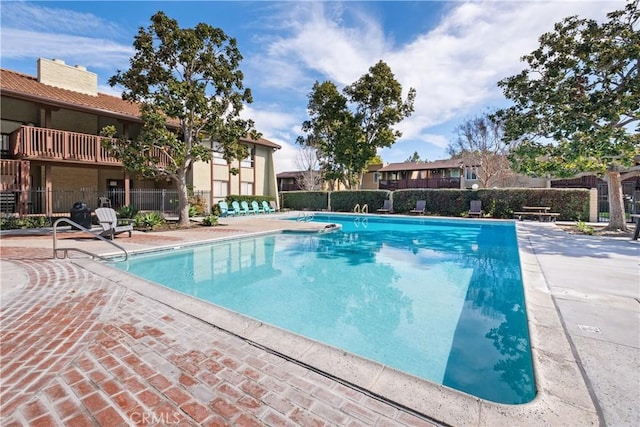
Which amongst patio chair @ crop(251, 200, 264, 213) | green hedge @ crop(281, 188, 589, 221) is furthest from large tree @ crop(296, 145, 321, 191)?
patio chair @ crop(251, 200, 264, 213)

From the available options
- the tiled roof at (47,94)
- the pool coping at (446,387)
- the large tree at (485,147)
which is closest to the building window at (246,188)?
the tiled roof at (47,94)

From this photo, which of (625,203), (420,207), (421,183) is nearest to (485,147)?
(421,183)

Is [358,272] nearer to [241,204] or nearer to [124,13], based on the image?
[124,13]

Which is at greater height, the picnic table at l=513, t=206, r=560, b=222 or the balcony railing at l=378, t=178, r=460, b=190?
the balcony railing at l=378, t=178, r=460, b=190

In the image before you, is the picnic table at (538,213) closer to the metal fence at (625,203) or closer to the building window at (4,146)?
the metal fence at (625,203)

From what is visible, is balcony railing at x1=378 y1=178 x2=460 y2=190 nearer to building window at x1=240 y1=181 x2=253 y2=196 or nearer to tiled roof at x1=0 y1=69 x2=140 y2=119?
building window at x1=240 y1=181 x2=253 y2=196

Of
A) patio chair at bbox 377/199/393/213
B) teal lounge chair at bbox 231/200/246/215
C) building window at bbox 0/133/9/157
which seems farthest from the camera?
patio chair at bbox 377/199/393/213

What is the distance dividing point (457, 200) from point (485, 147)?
35.5 feet

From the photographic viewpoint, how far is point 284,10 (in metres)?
12.2

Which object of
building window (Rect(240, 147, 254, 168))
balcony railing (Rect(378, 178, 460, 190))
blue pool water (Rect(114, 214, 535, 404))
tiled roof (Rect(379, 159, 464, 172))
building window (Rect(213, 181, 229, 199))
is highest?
tiled roof (Rect(379, 159, 464, 172))

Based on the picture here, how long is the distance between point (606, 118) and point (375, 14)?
9.82 meters

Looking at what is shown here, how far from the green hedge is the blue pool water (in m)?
9.24

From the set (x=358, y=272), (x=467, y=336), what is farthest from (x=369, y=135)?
(x=467, y=336)

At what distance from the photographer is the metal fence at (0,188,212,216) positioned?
14.7 meters
